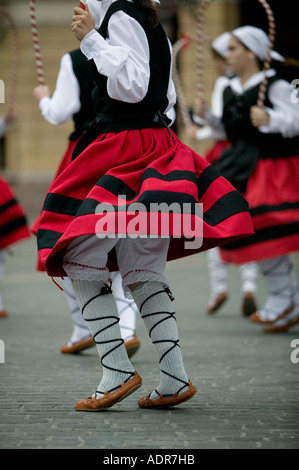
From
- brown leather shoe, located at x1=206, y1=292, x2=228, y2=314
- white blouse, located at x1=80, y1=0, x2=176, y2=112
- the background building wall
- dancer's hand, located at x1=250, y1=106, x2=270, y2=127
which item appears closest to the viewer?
white blouse, located at x1=80, y1=0, x2=176, y2=112

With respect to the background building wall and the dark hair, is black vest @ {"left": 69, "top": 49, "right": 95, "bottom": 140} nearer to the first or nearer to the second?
the dark hair

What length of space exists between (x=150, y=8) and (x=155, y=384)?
5.86 ft

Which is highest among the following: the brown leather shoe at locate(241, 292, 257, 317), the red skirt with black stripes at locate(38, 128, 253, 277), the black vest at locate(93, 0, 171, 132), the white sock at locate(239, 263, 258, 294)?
the black vest at locate(93, 0, 171, 132)

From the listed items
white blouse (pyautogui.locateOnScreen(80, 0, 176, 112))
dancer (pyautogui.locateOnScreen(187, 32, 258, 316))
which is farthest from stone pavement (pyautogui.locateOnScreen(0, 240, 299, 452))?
white blouse (pyautogui.locateOnScreen(80, 0, 176, 112))

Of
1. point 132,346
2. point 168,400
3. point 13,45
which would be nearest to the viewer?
point 168,400

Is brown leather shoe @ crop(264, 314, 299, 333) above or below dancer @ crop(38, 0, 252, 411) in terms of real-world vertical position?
below

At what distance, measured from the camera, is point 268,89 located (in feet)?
20.3

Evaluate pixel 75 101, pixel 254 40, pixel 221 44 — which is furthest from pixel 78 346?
pixel 221 44

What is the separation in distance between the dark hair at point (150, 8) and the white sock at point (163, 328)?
1078 millimetres

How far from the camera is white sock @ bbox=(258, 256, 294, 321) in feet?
20.6

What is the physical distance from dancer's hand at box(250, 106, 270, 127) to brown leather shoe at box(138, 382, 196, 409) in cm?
256

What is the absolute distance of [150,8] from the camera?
371 centimetres

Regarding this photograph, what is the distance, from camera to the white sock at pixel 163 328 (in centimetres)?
372

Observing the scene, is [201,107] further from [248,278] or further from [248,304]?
[248,304]
